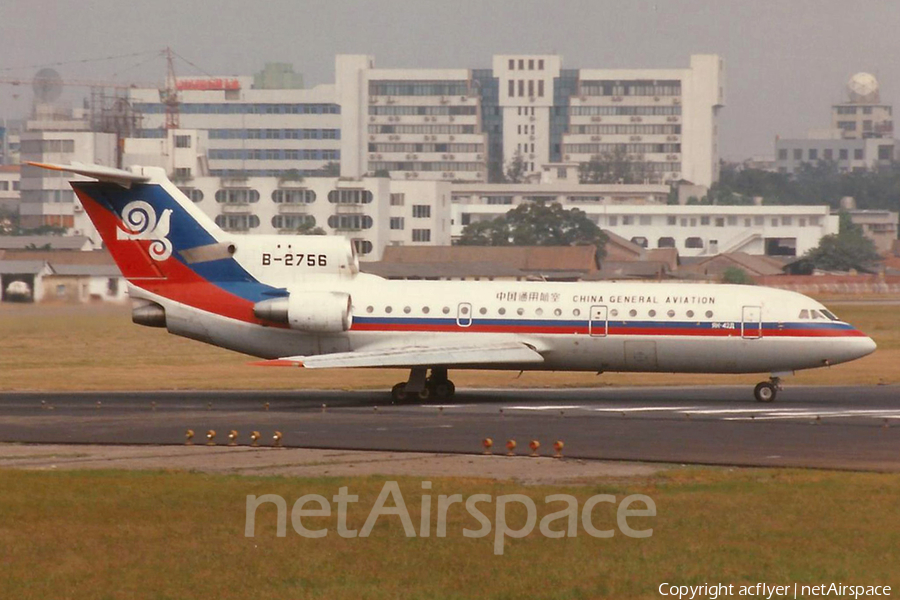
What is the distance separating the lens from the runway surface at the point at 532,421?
26.5m

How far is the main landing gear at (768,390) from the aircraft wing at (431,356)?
5863 millimetres

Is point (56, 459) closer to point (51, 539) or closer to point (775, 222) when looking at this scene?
point (51, 539)

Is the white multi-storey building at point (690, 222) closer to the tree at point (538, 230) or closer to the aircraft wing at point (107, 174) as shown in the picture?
the tree at point (538, 230)

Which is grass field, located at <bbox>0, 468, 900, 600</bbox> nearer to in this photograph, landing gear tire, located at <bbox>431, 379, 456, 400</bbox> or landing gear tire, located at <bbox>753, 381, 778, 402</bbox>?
landing gear tire, located at <bbox>753, 381, 778, 402</bbox>

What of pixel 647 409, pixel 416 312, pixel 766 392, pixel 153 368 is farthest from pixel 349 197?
pixel 647 409

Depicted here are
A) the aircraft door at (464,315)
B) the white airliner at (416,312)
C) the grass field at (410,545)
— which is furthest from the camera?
the aircraft door at (464,315)

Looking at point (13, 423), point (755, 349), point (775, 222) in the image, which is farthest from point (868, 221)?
point (13, 423)

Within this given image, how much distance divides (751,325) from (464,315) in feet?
25.2

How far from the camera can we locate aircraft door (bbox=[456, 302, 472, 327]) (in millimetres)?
37062

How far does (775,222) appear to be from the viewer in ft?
559

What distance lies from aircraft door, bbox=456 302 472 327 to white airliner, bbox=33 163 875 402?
0.03 metres

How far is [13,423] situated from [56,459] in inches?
245

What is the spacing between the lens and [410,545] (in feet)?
57.2

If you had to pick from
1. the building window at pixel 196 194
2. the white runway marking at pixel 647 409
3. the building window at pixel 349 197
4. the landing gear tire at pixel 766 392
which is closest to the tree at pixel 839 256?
the building window at pixel 349 197
